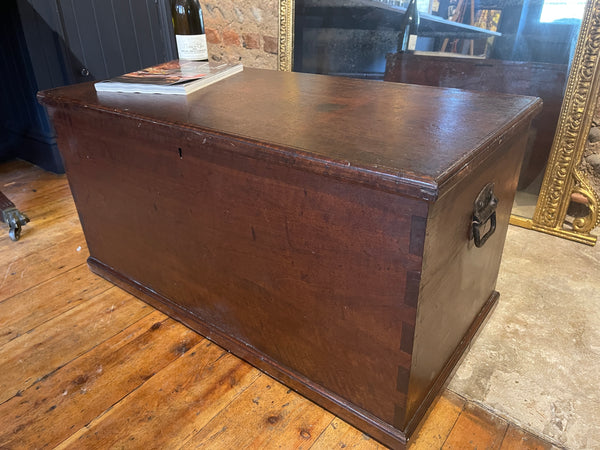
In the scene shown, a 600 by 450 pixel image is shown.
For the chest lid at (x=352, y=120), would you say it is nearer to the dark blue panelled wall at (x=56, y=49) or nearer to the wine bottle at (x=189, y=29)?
the wine bottle at (x=189, y=29)

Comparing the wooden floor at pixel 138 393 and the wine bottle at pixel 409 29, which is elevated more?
the wine bottle at pixel 409 29

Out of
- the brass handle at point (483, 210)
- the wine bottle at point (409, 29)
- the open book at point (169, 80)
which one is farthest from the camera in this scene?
the wine bottle at point (409, 29)

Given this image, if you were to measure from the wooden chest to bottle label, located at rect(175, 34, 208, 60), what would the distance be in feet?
0.86

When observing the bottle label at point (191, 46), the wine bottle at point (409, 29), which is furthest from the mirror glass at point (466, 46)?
the bottle label at point (191, 46)

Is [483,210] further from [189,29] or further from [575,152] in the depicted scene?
[189,29]

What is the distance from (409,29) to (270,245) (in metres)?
1.41

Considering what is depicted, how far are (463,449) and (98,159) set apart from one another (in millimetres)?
1084

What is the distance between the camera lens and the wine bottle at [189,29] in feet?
4.56

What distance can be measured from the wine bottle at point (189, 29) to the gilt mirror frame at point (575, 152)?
1.23 metres

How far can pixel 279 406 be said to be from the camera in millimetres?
980

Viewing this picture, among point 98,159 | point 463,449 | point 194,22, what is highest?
point 194,22

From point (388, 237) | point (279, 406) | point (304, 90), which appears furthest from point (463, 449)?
point (304, 90)

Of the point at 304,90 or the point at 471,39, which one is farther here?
the point at 471,39

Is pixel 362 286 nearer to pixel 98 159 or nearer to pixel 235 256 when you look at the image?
pixel 235 256
